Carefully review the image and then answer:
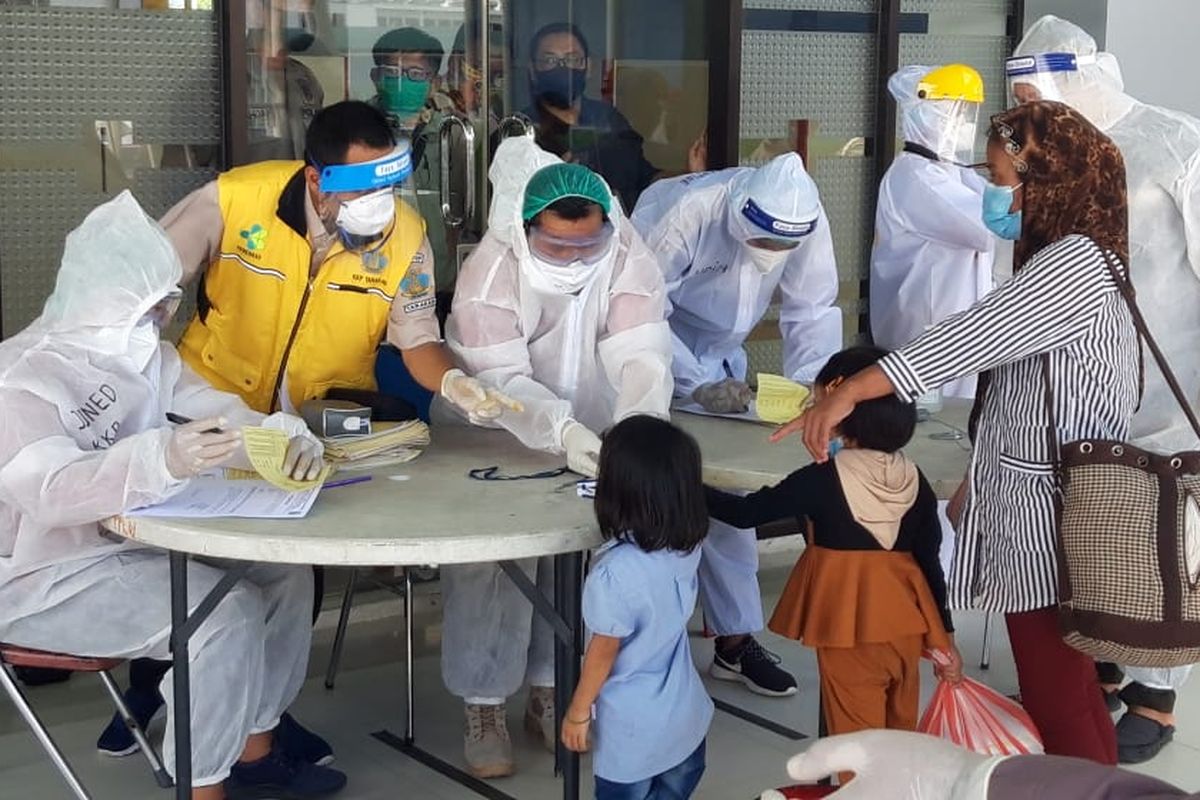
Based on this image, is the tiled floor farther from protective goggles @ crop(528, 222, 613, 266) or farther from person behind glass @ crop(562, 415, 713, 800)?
protective goggles @ crop(528, 222, 613, 266)

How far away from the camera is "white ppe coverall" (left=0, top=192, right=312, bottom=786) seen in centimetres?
273

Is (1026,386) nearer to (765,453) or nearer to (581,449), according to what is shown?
(765,453)

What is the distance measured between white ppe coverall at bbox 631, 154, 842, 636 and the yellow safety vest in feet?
2.31

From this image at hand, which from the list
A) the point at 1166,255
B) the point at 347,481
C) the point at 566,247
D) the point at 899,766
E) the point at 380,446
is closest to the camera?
the point at 899,766

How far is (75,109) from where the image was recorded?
154 inches

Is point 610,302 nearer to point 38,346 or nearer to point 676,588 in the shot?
point 676,588

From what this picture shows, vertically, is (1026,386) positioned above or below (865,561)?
above

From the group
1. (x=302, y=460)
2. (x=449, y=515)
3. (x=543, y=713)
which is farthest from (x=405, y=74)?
(x=449, y=515)

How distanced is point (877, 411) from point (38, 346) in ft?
4.68

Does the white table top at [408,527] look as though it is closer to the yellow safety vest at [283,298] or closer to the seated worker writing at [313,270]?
the seated worker writing at [313,270]

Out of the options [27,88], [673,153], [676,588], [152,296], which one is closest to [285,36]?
[27,88]

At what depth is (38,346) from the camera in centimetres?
277

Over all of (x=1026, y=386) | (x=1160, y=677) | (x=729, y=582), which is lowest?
(x=1160, y=677)

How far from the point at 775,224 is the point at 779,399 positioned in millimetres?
690
